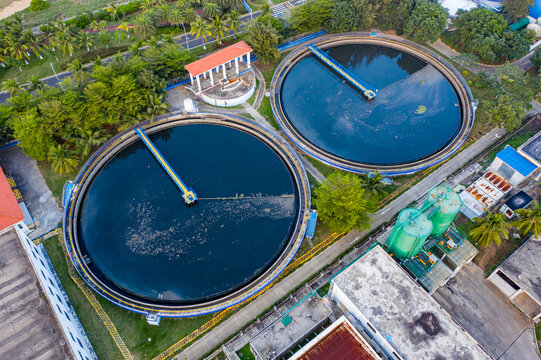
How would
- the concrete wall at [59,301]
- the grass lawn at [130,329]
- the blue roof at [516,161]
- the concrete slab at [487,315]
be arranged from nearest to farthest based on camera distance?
the concrete wall at [59,301], the grass lawn at [130,329], the concrete slab at [487,315], the blue roof at [516,161]

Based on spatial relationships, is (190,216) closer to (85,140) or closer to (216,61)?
(85,140)

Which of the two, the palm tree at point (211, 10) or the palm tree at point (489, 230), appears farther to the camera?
the palm tree at point (211, 10)

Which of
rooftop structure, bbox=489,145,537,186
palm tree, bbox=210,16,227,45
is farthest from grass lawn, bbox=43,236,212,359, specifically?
palm tree, bbox=210,16,227,45

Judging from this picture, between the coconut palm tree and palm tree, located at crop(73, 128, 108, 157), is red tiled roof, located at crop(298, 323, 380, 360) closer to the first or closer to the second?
palm tree, located at crop(73, 128, 108, 157)

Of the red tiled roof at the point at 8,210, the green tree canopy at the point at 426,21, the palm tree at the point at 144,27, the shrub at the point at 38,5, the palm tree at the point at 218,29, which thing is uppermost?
the shrub at the point at 38,5

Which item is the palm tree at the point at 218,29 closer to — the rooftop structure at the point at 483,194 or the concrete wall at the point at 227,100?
the concrete wall at the point at 227,100

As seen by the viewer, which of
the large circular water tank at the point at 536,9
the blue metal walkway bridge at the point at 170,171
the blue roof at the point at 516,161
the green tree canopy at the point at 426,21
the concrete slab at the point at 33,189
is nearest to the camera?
the concrete slab at the point at 33,189

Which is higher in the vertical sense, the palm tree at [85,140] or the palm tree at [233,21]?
the palm tree at [233,21]

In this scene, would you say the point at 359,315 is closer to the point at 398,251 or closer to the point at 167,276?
the point at 398,251

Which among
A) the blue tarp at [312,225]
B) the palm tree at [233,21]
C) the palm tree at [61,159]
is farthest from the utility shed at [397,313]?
the palm tree at [233,21]
